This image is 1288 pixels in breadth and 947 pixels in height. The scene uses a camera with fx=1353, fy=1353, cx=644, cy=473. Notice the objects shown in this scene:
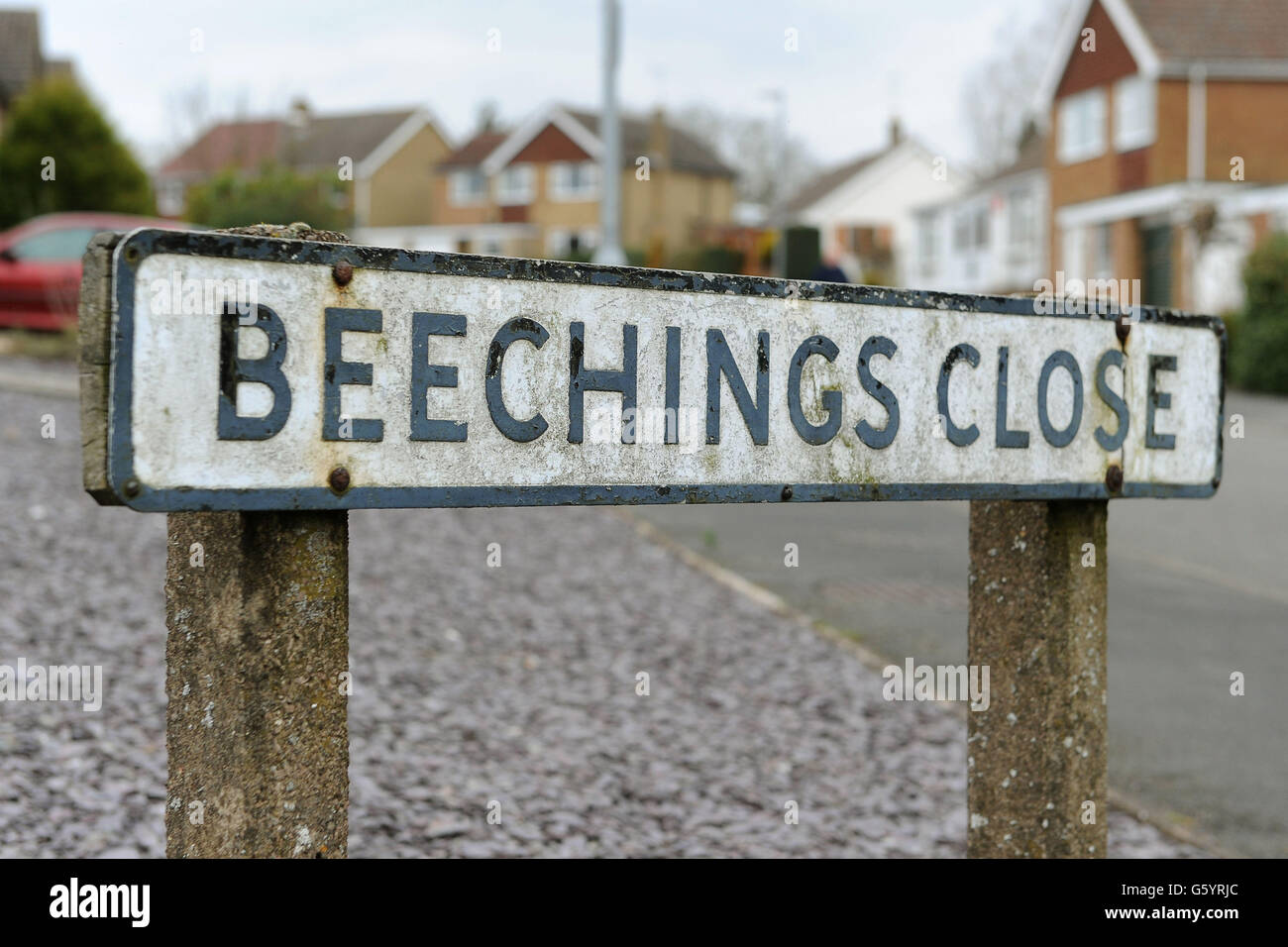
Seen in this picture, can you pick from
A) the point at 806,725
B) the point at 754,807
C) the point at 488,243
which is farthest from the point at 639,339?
the point at 488,243

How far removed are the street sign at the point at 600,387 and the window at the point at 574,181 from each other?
56.2 meters

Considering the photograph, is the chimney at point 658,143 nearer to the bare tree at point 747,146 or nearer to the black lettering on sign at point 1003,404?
the bare tree at point 747,146

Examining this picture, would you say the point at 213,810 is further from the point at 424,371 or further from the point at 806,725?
the point at 806,725

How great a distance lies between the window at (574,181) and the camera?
57562 millimetres

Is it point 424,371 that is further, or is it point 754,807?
point 754,807

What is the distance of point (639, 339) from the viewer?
6.25ft

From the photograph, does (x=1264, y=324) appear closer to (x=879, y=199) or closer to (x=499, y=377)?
(x=499, y=377)

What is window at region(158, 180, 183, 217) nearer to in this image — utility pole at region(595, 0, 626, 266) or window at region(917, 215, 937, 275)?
window at region(917, 215, 937, 275)

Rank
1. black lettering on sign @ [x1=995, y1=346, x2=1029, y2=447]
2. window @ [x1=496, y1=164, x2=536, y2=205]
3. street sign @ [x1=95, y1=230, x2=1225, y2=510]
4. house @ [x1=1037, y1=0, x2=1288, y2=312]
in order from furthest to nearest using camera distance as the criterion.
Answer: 1. window @ [x1=496, y1=164, x2=536, y2=205]
2. house @ [x1=1037, y1=0, x2=1288, y2=312]
3. black lettering on sign @ [x1=995, y1=346, x2=1029, y2=447]
4. street sign @ [x1=95, y1=230, x2=1225, y2=510]

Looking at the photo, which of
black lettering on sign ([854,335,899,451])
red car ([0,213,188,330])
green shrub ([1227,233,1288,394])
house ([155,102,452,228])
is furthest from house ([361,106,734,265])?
black lettering on sign ([854,335,899,451])

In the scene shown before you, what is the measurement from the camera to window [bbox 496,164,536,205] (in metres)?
58.9

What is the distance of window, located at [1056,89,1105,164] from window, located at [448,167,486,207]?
32045 mm

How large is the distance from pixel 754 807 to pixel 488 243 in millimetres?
58154
